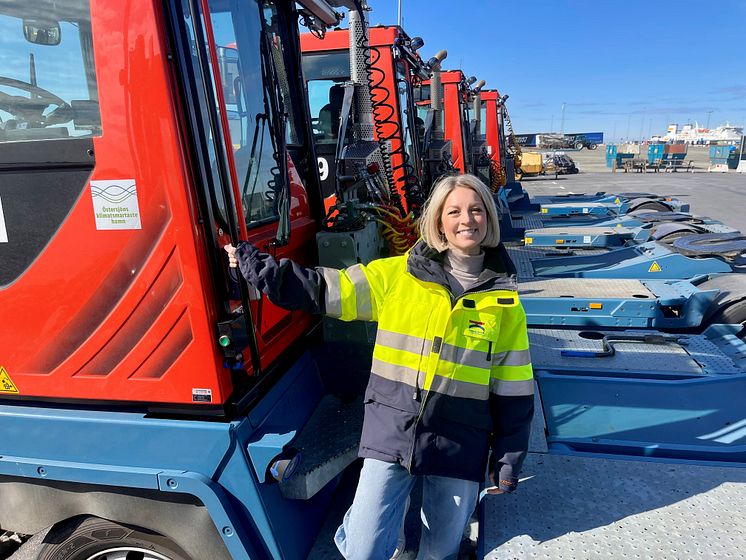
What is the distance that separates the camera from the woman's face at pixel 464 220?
186 centimetres

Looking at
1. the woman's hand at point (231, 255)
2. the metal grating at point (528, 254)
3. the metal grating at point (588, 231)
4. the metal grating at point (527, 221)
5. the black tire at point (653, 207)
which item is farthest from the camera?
the black tire at point (653, 207)

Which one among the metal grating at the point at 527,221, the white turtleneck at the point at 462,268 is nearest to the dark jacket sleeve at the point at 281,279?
the white turtleneck at the point at 462,268

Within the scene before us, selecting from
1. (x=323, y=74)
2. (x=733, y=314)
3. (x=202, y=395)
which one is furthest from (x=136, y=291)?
(x=733, y=314)

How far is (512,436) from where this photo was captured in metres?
1.86

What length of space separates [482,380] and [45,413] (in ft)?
5.33

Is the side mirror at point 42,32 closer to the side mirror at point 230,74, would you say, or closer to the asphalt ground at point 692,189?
the side mirror at point 230,74

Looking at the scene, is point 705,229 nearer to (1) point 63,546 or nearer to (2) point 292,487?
(2) point 292,487

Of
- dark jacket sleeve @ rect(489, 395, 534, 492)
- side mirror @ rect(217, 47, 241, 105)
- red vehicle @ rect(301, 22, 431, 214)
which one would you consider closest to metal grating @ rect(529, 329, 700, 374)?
dark jacket sleeve @ rect(489, 395, 534, 492)

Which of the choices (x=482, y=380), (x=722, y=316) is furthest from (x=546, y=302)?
(x=482, y=380)

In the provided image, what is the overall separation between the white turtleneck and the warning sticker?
934 millimetres

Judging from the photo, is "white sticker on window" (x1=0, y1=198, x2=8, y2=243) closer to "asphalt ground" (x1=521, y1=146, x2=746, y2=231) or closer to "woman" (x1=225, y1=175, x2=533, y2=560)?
"woman" (x1=225, y1=175, x2=533, y2=560)

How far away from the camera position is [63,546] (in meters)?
2.06

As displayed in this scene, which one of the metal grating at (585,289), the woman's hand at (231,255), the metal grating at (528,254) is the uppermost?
the woman's hand at (231,255)

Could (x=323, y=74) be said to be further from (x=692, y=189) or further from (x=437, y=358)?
(x=692, y=189)
